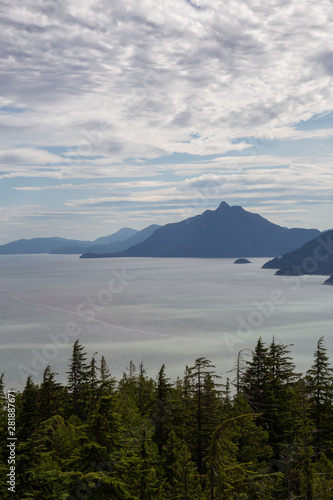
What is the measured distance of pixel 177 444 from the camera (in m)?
27.5

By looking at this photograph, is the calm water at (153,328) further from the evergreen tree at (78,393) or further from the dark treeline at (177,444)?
the dark treeline at (177,444)

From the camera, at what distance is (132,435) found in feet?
64.0

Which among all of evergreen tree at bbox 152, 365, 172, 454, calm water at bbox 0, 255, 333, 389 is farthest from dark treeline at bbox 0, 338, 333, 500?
calm water at bbox 0, 255, 333, 389

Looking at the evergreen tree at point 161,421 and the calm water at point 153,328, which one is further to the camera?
the calm water at point 153,328

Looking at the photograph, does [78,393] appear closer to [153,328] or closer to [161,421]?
[161,421]

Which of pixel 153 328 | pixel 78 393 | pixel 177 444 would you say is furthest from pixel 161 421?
pixel 153 328

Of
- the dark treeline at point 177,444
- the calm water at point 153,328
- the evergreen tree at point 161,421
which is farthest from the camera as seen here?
the calm water at point 153,328

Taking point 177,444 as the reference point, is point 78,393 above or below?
above

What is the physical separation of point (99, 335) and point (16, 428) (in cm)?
9643

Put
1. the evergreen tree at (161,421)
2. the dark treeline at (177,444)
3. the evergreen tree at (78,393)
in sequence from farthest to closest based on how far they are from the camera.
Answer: the evergreen tree at (78,393)
the evergreen tree at (161,421)
the dark treeline at (177,444)

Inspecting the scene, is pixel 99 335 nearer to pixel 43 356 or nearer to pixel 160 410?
pixel 43 356

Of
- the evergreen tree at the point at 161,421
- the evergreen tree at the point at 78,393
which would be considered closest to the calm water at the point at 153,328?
the evergreen tree at the point at 78,393

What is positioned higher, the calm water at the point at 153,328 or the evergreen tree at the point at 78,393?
the evergreen tree at the point at 78,393

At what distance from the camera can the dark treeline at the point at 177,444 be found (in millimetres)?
12812
